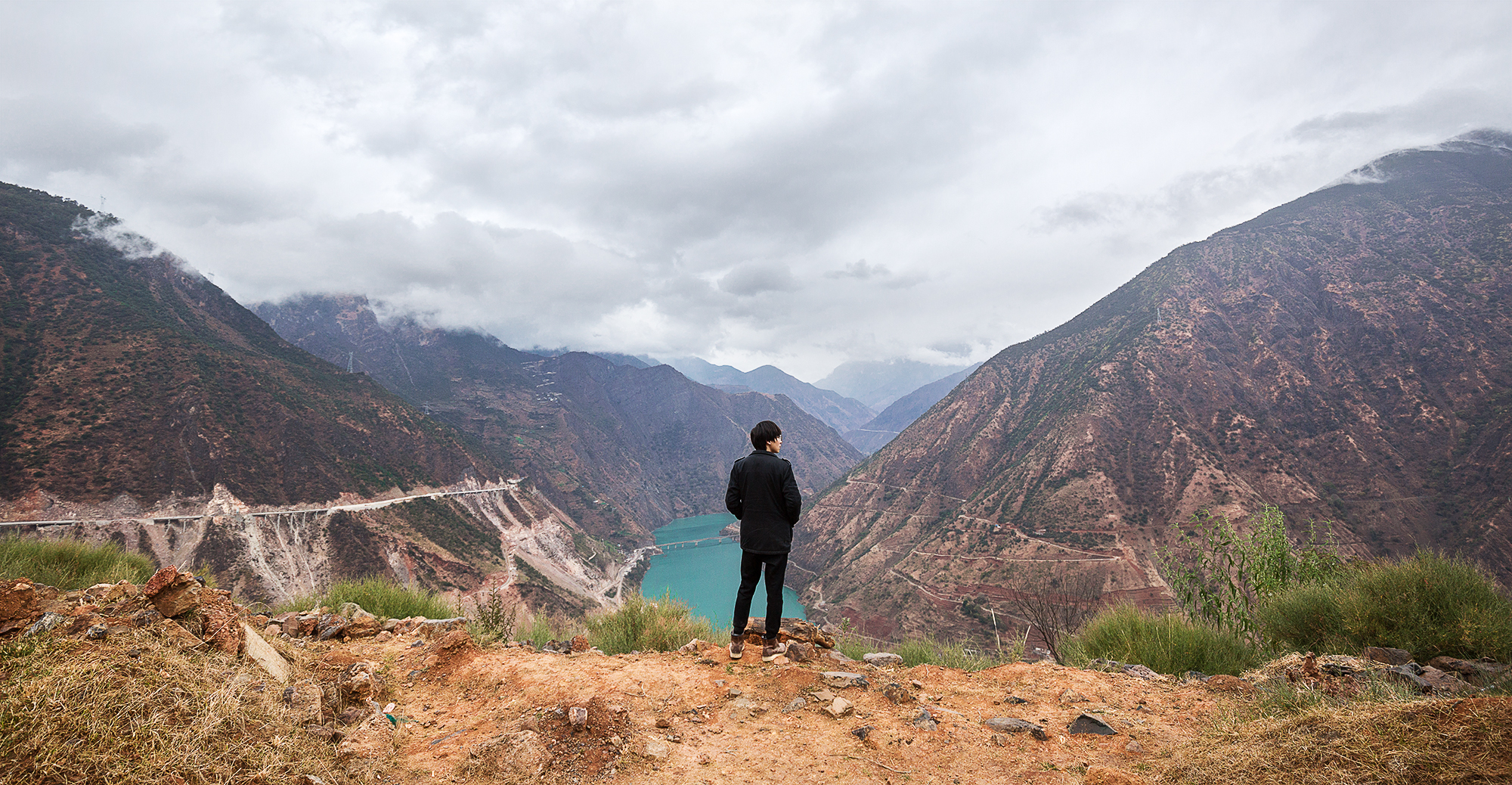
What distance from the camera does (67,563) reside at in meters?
8.38

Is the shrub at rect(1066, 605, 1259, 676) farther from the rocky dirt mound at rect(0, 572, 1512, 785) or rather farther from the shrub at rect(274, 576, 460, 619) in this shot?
the shrub at rect(274, 576, 460, 619)

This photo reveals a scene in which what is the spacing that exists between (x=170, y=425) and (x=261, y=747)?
69476 millimetres

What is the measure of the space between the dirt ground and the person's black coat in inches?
48.1

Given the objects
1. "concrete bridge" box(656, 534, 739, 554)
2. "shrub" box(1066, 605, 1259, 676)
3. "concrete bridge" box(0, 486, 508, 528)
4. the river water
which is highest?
"shrub" box(1066, 605, 1259, 676)

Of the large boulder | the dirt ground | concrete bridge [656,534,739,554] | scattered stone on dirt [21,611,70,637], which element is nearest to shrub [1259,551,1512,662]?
the dirt ground

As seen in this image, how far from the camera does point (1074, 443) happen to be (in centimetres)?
7312

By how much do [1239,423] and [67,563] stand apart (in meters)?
96.4

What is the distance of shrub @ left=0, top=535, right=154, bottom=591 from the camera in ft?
24.8

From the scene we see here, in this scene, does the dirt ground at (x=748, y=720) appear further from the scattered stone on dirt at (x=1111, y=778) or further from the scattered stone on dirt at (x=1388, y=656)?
the scattered stone on dirt at (x=1388, y=656)

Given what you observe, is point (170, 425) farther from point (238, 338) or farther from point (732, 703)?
point (732, 703)

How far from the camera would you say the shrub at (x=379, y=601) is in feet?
26.9

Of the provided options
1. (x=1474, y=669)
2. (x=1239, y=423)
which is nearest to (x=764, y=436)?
(x=1474, y=669)

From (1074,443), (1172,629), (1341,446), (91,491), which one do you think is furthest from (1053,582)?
(91,491)

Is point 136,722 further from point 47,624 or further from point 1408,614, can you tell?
point 1408,614
